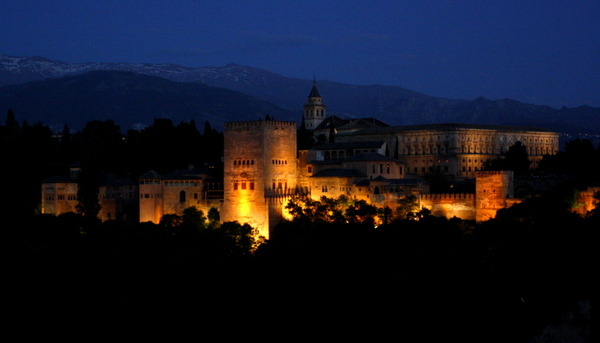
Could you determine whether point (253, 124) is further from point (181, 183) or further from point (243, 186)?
point (181, 183)

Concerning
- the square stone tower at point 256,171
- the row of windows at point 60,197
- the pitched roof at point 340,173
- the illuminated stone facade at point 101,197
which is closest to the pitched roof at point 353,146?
the pitched roof at point 340,173

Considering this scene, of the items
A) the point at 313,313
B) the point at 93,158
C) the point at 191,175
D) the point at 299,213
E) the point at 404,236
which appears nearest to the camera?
the point at 313,313

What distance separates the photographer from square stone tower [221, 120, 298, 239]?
5497 cm

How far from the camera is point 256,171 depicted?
182 feet

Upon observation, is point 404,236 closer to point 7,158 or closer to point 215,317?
point 215,317

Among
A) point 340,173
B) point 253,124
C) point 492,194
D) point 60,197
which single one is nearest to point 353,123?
point 340,173

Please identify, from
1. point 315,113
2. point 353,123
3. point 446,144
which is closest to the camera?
point 446,144

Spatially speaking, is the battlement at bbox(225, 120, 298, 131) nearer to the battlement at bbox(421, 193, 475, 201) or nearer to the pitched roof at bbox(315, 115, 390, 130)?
the battlement at bbox(421, 193, 475, 201)

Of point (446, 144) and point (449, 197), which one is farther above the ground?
point (446, 144)

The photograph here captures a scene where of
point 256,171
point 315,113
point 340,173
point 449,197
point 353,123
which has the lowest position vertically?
point 449,197

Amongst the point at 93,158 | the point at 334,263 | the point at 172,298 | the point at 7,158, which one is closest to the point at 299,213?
the point at 334,263

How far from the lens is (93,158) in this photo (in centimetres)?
7381

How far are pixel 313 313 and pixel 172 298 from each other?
5.95 m

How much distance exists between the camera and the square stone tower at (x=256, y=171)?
55.0 meters
